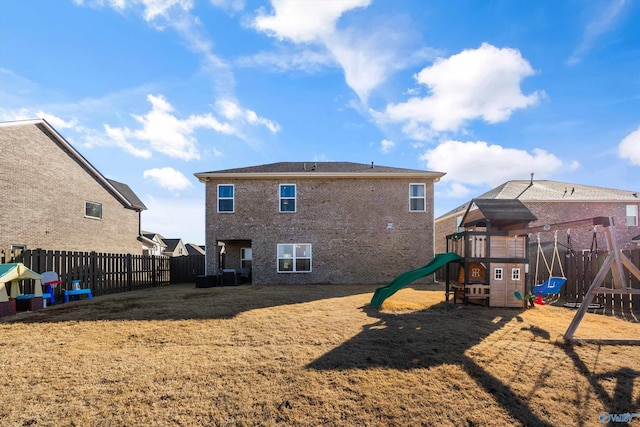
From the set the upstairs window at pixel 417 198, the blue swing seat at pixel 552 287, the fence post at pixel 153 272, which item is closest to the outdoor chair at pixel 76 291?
the fence post at pixel 153 272

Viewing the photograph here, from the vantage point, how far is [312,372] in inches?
175

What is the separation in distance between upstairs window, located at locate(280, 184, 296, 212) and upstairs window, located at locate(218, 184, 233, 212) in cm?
272

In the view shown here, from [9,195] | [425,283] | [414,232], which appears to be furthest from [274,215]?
[9,195]

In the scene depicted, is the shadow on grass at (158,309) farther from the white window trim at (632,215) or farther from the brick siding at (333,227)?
the white window trim at (632,215)

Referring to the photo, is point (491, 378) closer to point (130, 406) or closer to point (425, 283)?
point (130, 406)

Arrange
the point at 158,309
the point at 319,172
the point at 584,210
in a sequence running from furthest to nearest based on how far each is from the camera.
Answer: the point at 584,210
the point at 319,172
the point at 158,309

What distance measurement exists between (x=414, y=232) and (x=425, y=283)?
9.79 ft

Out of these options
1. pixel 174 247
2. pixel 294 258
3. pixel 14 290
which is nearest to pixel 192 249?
pixel 174 247

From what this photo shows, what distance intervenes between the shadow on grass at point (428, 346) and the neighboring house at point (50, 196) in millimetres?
18250

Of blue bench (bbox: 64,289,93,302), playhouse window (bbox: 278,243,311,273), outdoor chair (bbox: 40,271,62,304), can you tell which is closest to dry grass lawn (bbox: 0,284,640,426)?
outdoor chair (bbox: 40,271,62,304)

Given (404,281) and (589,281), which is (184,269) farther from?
(589,281)

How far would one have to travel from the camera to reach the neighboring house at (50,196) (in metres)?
15.4

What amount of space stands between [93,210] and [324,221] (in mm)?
15748

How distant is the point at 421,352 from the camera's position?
17.2 feet
